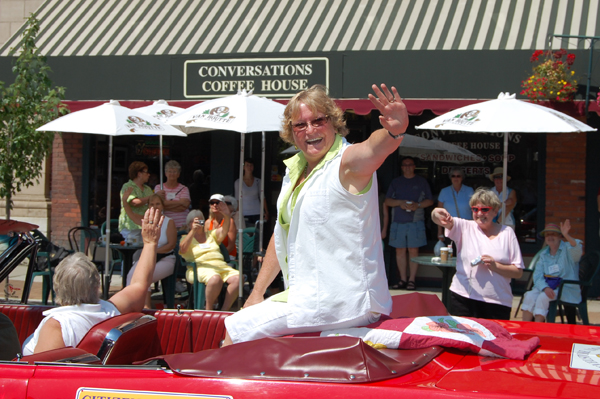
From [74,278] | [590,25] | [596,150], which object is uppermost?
[590,25]

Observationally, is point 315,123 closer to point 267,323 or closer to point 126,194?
point 267,323

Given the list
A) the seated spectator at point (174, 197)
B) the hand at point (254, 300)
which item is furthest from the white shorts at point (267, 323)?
the seated spectator at point (174, 197)

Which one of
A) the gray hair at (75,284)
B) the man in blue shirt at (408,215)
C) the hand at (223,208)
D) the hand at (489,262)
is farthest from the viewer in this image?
the man in blue shirt at (408,215)

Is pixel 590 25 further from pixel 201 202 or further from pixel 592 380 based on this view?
pixel 592 380

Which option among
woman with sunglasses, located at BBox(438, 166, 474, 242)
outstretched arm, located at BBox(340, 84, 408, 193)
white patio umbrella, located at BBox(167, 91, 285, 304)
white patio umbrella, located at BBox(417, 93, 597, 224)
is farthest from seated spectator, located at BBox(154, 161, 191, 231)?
outstretched arm, located at BBox(340, 84, 408, 193)

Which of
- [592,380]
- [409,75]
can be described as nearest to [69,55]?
[409,75]

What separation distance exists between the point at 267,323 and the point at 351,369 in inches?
19.8

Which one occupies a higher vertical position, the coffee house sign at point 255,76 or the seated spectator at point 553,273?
the coffee house sign at point 255,76

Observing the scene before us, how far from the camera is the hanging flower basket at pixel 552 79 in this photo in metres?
7.62

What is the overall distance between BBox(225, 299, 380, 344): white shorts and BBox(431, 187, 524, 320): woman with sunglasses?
2718 mm

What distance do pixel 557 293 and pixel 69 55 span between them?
795 centimetres

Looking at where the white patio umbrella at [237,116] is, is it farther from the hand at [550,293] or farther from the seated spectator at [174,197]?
the hand at [550,293]

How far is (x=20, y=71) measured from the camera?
8414mm

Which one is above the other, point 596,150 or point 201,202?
point 596,150
